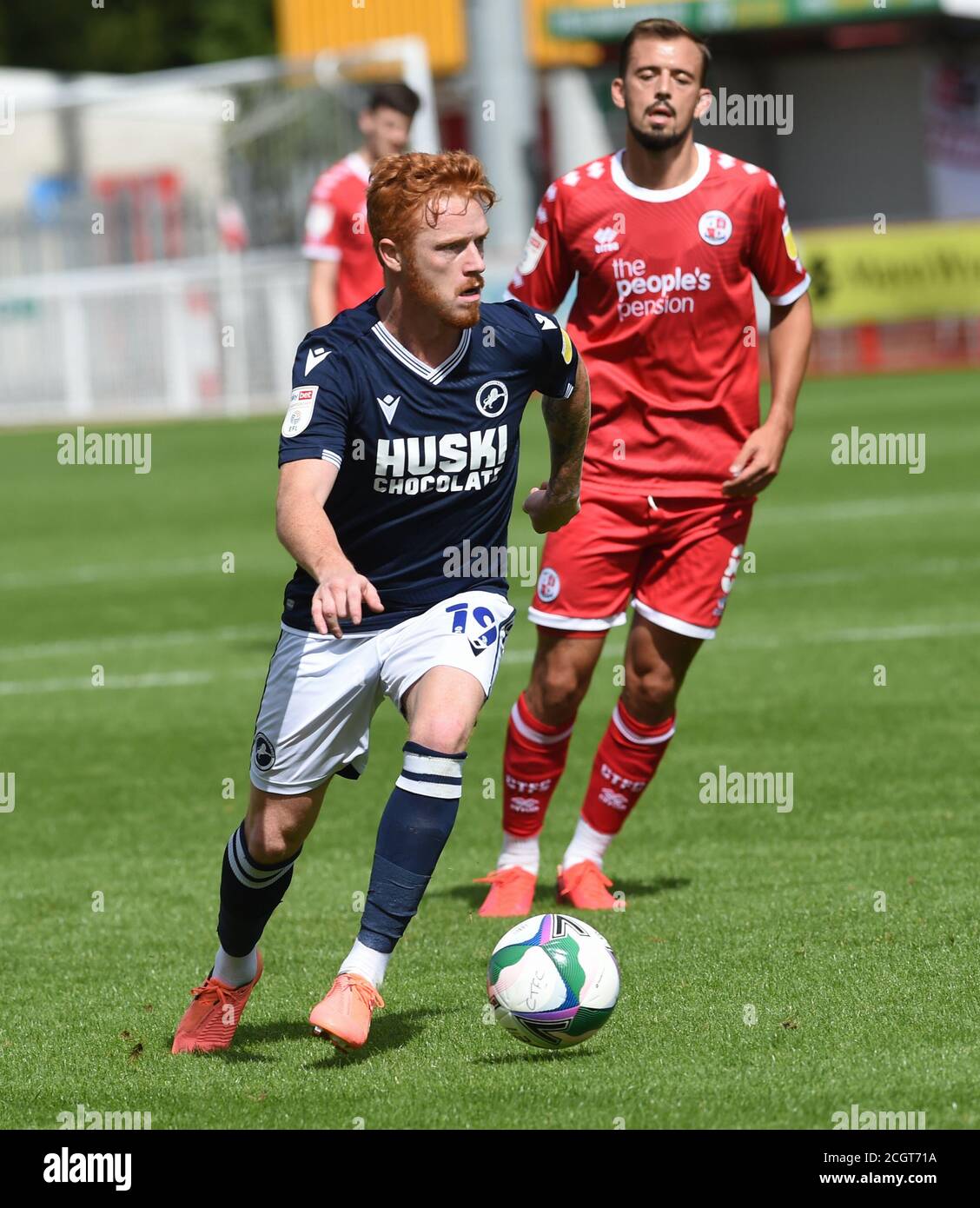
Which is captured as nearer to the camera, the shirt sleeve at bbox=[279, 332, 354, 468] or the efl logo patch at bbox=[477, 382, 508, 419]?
the shirt sleeve at bbox=[279, 332, 354, 468]

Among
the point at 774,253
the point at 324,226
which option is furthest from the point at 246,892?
the point at 324,226

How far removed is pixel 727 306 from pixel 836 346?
2570 centimetres

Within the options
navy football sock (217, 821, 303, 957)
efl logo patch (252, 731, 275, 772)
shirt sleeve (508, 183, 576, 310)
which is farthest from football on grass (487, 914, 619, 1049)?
shirt sleeve (508, 183, 576, 310)

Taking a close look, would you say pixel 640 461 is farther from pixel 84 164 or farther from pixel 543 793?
pixel 84 164

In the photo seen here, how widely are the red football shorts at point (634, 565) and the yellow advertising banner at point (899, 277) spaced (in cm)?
2511

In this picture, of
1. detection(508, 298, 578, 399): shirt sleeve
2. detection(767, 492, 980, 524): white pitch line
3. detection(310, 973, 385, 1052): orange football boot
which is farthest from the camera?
detection(767, 492, 980, 524): white pitch line

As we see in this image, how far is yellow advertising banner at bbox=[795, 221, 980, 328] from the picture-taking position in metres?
30.9

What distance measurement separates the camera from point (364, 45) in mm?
44125

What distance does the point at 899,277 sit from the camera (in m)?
31.0

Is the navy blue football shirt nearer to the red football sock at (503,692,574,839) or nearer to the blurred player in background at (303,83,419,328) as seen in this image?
the red football sock at (503,692,574,839)

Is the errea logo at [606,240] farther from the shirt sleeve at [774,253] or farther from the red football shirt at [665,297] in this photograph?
the shirt sleeve at [774,253]

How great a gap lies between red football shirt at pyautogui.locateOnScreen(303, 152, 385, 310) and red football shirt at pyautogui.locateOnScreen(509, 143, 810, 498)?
434 cm

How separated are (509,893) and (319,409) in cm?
217

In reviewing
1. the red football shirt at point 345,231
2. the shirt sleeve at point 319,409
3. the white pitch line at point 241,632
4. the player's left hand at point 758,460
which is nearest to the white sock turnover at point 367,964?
the shirt sleeve at point 319,409
